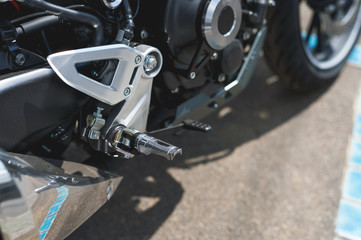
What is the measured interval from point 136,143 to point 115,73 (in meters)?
0.20

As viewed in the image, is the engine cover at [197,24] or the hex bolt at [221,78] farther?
the hex bolt at [221,78]

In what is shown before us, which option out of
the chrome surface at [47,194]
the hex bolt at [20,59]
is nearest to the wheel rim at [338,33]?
the chrome surface at [47,194]

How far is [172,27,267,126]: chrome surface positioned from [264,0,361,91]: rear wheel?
0.17m

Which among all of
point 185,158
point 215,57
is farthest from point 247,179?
point 215,57

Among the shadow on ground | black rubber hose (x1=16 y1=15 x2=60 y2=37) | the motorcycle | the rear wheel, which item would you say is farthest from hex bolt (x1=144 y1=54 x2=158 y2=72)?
the rear wheel

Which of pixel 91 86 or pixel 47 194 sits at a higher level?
pixel 91 86

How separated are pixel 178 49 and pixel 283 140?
91 cm

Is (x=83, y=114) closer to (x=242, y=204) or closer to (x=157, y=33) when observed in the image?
(x=157, y=33)

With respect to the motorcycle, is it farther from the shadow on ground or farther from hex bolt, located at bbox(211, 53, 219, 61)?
the shadow on ground

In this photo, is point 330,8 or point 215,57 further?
point 330,8

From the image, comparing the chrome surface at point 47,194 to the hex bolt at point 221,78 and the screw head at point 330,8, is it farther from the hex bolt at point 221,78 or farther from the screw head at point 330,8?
the screw head at point 330,8

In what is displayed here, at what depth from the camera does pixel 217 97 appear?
1.49m

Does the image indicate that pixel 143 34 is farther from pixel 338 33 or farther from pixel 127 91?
pixel 338 33

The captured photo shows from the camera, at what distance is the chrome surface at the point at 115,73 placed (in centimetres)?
91
